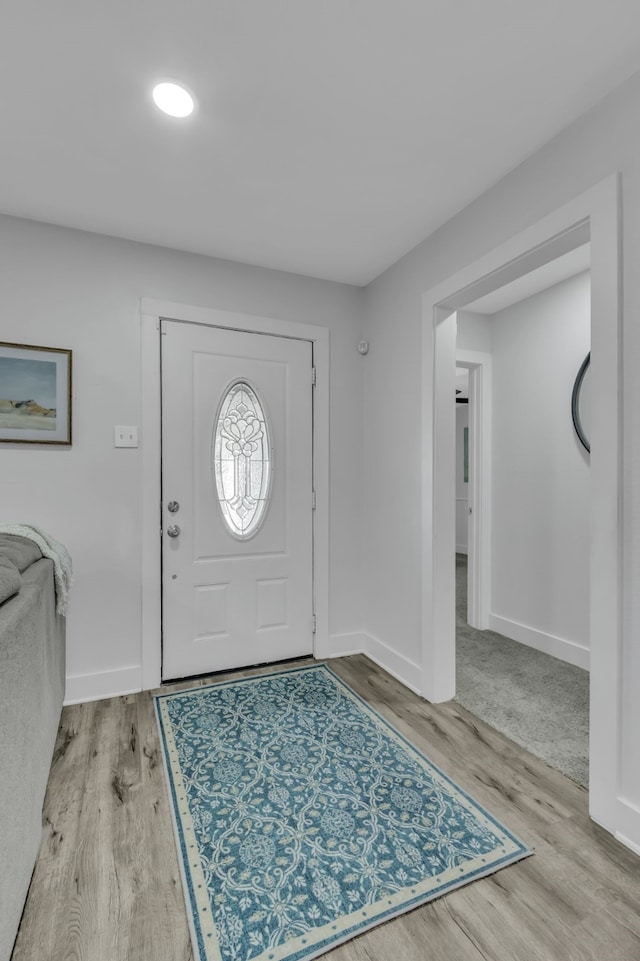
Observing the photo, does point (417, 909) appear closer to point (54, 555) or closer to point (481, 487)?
point (54, 555)

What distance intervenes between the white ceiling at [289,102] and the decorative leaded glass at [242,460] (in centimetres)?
97

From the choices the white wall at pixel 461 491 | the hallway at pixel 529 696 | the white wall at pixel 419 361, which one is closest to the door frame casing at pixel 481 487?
the hallway at pixel 529 696

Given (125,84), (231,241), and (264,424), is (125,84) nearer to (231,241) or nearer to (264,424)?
(231,241)

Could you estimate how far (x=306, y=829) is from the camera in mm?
1577

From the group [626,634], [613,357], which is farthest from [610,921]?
[613,357]

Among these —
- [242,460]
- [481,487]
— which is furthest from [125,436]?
[481,487]

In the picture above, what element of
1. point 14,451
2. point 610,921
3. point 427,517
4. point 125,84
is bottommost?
point 610,921

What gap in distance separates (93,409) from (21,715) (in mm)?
1712

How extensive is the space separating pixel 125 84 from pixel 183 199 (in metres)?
0.64

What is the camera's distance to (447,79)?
153cm

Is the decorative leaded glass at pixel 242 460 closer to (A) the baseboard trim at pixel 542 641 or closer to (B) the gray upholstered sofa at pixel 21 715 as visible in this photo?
(B) the gray upholstered sofa at pixel 21 715

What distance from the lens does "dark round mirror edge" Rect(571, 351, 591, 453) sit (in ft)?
9.88

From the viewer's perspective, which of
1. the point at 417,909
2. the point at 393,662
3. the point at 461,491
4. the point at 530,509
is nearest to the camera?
the point at 417,909

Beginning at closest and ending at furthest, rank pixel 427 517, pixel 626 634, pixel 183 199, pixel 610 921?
pixel 610 921
pixel 626 634
pixel 183 199
pixel 427 517
